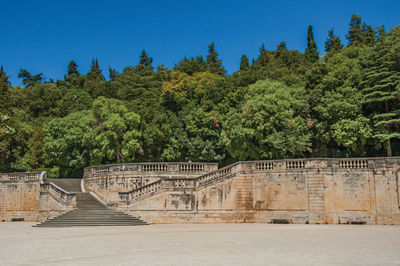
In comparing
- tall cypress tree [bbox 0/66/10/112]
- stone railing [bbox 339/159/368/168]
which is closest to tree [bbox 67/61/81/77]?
tall cypress tree [bbox 0/66/10/112]

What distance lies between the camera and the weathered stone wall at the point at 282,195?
25.1 metres

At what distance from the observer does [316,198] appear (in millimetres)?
25875

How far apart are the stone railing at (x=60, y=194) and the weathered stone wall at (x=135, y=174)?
3938mm

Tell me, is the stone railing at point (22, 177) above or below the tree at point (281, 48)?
below

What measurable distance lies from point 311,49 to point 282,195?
62.0m

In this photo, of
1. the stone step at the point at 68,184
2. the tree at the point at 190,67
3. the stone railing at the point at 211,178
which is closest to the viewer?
the stone railing at the point at 211,178

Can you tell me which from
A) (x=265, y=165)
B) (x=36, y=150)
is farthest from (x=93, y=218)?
(x=36, y=150)

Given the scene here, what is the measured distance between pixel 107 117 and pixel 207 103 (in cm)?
1209

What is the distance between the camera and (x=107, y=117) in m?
43.7

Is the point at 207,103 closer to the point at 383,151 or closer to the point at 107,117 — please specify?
the point at 107,117

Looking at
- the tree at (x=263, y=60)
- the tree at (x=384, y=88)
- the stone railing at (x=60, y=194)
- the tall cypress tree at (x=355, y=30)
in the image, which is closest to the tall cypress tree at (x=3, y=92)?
the stone railing at (x=60, y=194)

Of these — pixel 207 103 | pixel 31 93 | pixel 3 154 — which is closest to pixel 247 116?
pixel 207 103

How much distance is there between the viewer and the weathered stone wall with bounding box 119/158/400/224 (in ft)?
82.5

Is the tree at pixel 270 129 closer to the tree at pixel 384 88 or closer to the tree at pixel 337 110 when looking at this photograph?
the tree at pixel 337 110
